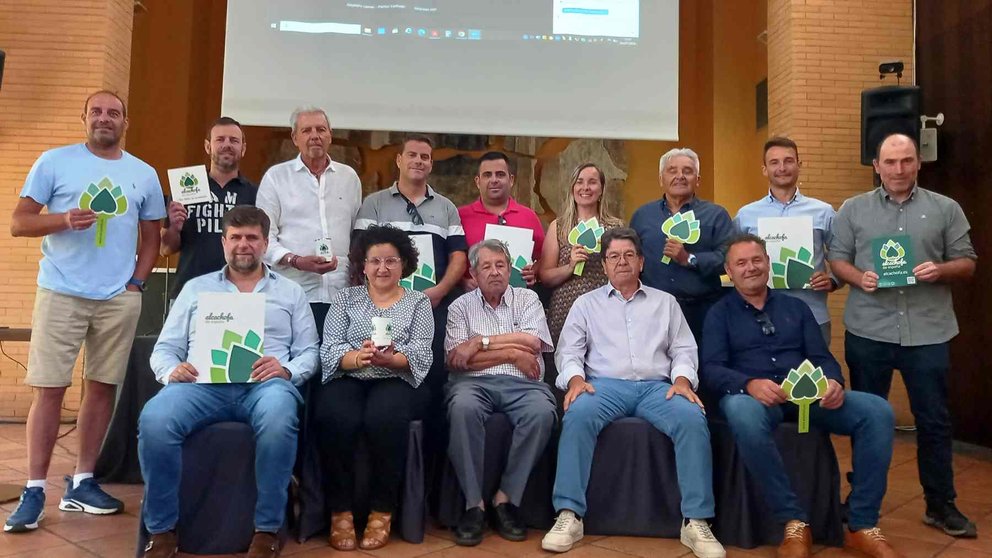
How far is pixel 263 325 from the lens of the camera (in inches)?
105

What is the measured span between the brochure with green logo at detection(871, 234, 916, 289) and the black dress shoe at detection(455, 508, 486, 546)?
1.94 metres

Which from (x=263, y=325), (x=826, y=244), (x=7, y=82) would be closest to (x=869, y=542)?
(x=826, y=244)

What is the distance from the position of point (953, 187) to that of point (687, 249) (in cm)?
293

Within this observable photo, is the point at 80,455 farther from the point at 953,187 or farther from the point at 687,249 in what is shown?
the point at 953,187

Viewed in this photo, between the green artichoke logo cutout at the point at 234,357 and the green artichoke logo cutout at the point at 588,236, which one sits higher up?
the green artichoke logo cutout at the point at 588,236

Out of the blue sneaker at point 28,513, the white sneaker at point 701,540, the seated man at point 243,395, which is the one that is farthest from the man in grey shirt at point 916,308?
the blue sneaker at point 28,513

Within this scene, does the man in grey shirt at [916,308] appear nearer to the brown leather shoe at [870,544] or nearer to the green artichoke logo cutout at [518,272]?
the brown leather shoe at [870,544]

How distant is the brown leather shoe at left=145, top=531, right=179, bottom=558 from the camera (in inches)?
95.3

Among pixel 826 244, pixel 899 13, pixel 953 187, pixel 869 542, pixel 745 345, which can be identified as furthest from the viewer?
pixel 899 13

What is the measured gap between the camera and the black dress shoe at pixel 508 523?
280 centimetres

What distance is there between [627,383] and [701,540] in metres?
0.69

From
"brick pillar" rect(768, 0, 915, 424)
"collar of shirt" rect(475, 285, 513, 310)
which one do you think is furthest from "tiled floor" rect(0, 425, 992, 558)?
"brick pillar" rect(768, 0, 915, 424)

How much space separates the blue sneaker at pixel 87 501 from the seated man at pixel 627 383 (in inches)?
73.8

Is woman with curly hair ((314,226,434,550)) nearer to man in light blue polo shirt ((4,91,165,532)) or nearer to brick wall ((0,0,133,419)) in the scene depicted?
man in light blue polo shirt ((4,91,165,532))
